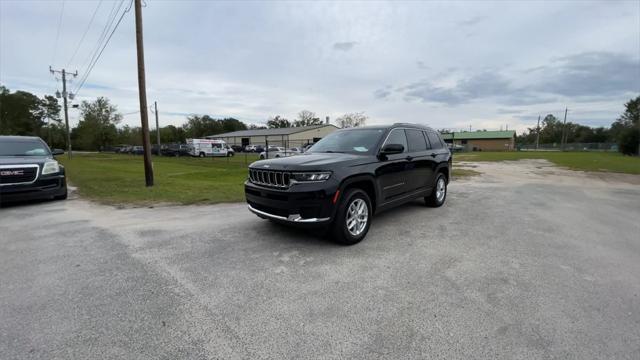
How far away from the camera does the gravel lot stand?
2.26 meters

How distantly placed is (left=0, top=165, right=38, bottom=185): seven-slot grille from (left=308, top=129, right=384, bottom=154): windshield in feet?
21.3

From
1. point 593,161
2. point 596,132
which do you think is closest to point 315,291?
point 593,161

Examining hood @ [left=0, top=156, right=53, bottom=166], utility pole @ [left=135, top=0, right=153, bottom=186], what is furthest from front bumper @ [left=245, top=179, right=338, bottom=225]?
utility pole @ [left=135, top=0, right=153, bottom=186]

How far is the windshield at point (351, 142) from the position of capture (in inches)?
197

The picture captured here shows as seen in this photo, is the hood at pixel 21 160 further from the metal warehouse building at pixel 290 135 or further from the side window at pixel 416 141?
the metal warehouse building at pixel 290 135

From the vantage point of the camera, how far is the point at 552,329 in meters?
2.45

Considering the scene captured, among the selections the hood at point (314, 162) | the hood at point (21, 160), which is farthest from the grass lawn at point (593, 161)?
the hood at point (21, 160)

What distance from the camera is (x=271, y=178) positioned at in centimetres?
432

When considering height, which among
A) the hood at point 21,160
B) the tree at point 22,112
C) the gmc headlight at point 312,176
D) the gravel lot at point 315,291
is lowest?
the gravel lot at point 315,291

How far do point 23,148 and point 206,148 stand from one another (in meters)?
30.4

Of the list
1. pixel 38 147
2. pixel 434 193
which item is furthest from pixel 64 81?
pixel 434 193

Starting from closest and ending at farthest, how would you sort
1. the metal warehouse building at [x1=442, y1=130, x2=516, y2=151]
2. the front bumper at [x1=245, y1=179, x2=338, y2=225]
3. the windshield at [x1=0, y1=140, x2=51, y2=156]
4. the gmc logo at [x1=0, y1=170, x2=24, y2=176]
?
the front bumper at [x1=245, y1=179, x2=338, y2=225], the gmc logo at [x1=0, y1=170, x2=24, y2=176], the windshield at [x1=0, y1=140, x2=51, y2=156], the metal warehouse building at [x1=442, y1=130, x2=516, y2=151]

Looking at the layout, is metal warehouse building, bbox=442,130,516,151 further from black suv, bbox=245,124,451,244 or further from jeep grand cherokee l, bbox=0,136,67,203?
jeep grand cherokee l, bbox=0,136,67,203

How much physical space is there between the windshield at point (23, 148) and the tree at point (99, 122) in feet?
213
